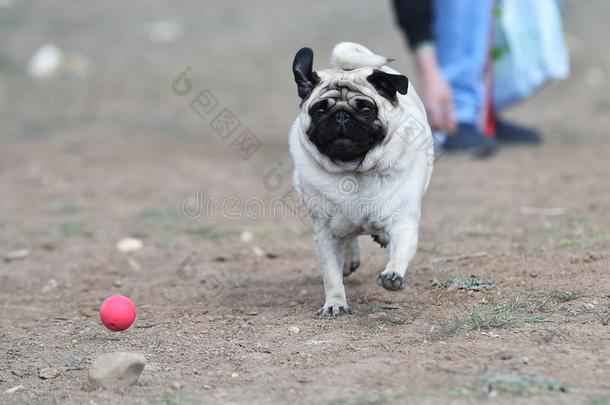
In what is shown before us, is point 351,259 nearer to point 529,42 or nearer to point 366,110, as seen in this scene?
point 366,110

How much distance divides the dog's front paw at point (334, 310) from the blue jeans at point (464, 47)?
443 centimetres

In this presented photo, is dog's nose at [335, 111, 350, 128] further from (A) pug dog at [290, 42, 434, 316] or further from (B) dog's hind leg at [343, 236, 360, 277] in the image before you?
(B) dog's hind leg at [343, 236, 360, 277]

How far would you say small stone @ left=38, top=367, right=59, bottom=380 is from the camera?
146 inches

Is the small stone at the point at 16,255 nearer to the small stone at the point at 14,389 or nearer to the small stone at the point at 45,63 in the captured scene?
the small stone at the point at 14,389

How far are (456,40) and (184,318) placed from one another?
14.9ft

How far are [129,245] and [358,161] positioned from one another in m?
2.45

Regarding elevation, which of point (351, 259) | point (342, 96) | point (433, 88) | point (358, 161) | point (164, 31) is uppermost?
point (164, 31)

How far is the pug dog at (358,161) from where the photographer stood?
4074 millimetres

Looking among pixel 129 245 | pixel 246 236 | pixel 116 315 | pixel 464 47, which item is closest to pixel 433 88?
pixel 464 47

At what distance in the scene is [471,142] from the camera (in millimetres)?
8422

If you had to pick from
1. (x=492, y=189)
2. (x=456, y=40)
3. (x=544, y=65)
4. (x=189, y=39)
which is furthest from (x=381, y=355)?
(x=189, y=39)

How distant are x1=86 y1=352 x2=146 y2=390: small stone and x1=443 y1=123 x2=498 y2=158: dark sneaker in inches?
213

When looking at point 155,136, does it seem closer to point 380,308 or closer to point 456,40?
point 456,40

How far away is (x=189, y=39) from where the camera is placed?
13.6 meters
